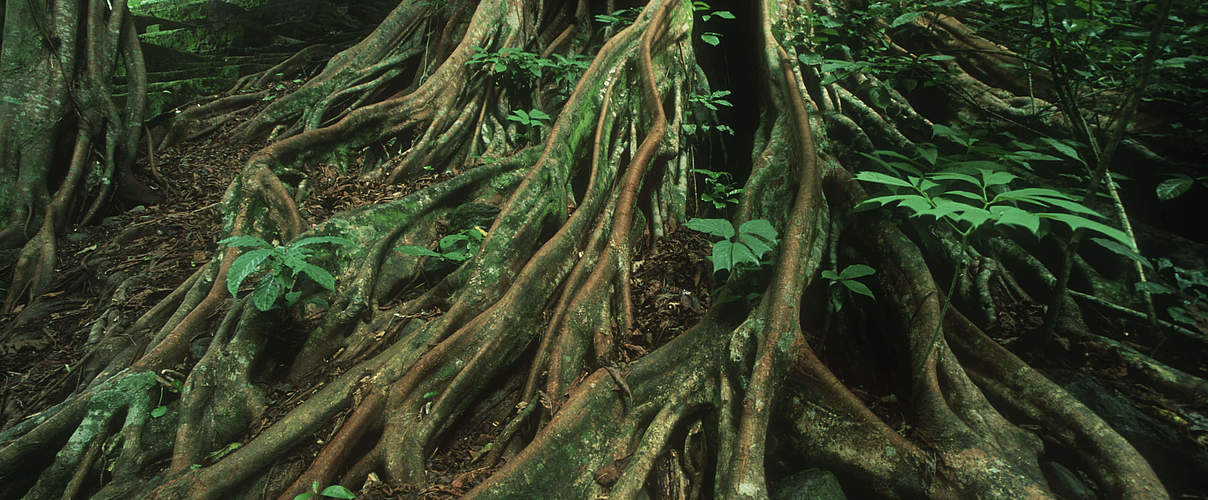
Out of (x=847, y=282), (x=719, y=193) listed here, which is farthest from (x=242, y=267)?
(x=719, y=193)

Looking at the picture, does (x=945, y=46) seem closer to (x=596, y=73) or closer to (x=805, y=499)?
(x=596, y=73)

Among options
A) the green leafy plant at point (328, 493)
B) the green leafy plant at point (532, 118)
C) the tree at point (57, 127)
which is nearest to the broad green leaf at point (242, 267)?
the green leafy plant at point (328, 493)

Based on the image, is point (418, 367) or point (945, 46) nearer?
point (418, 367)

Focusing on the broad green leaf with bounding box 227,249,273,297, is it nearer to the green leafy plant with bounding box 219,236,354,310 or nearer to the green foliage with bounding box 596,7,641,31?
the green leafy plant with bounding box 219,236,354,310

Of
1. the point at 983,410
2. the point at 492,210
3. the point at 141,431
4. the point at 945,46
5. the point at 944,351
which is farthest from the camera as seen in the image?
the point at 945,46

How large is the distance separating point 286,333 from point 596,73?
228 centimetres

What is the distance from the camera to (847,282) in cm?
200

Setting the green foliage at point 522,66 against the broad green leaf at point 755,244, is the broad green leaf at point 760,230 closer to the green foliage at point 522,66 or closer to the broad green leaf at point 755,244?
the broad green leaf at point 755,244

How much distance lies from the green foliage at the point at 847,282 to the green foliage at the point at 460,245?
1.66 metres

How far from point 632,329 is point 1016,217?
158 centimetres

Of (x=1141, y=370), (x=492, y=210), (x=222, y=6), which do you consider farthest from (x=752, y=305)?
(x=222, y=6)

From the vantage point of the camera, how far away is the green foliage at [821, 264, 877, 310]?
77.2 inches

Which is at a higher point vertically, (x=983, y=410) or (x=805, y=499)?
(x=983, y=410)

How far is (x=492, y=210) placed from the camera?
284cm
